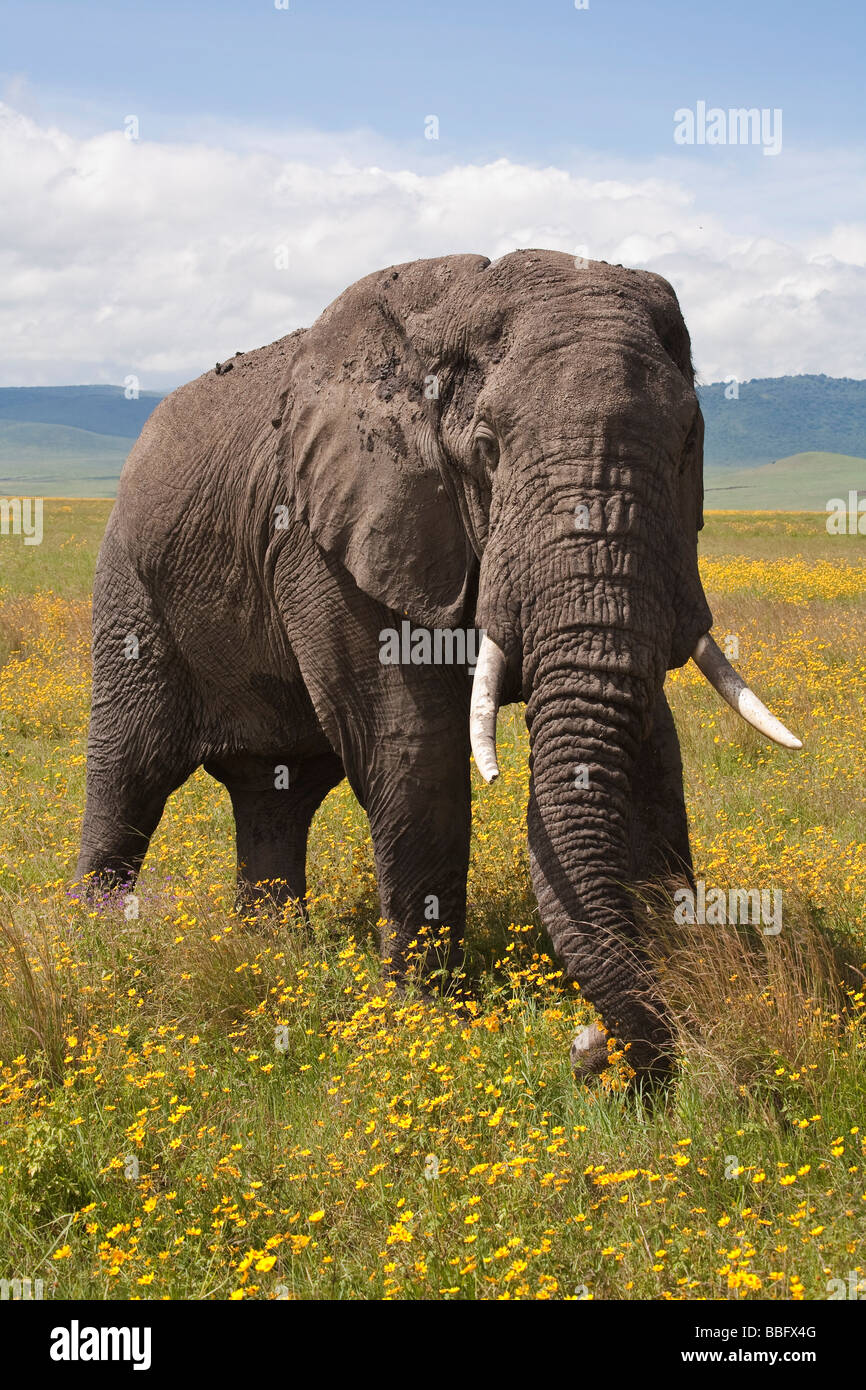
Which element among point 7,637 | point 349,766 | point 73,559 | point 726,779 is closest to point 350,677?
point 349,766

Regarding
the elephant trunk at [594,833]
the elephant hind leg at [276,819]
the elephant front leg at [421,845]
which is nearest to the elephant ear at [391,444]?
the elephant front leg at [421,845]

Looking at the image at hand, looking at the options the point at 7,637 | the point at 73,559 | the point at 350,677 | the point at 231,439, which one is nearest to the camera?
the point at 350,677

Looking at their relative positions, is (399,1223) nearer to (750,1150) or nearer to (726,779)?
(750,1150)

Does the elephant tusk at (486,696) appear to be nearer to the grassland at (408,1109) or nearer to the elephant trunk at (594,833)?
the elephant trunk at (594,833)

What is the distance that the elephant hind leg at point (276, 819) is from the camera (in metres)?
7.26

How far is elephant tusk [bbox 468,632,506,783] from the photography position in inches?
177

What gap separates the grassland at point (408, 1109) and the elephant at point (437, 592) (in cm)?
35

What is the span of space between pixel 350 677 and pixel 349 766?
398 mm

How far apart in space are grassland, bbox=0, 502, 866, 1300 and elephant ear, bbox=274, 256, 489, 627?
1650 millimetres

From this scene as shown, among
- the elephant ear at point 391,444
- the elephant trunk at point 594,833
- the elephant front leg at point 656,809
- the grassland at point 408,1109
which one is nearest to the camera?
the grassland at point 408,1109

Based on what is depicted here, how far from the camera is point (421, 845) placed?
18.1ft

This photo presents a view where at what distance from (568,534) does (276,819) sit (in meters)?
3.35

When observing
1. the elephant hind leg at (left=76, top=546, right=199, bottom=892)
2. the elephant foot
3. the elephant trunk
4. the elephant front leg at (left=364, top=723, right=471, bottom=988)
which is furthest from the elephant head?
the elephant hind leg at (left=76, top=546, right=199, bottom=892)

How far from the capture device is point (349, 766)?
572 cm
